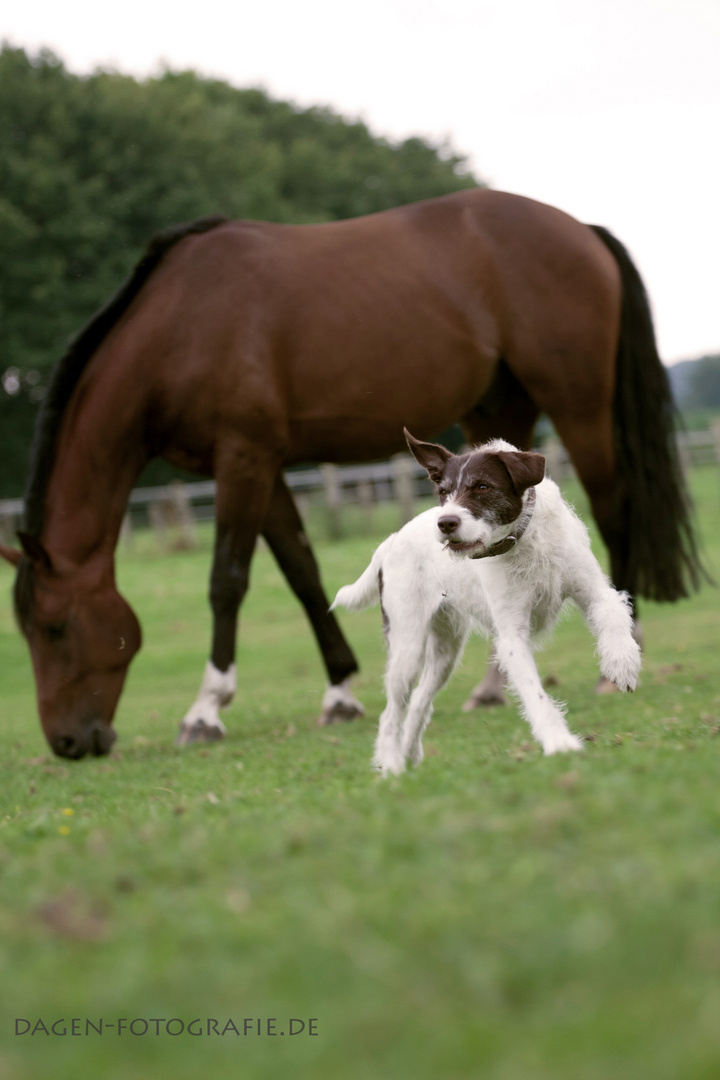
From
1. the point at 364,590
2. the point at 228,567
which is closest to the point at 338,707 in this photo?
the point at 228,567

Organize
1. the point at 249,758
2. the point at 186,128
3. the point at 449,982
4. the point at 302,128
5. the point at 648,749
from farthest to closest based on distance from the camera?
the point at 302,128, the point at 186,128, the point at 249,758, the point at 648,749, the point at 449,982

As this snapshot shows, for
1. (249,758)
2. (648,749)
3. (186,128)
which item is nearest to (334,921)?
(648,749)

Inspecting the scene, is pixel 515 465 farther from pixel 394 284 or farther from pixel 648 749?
pixel 394 284

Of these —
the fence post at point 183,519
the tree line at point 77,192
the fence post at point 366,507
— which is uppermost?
the tree line at point 77,192

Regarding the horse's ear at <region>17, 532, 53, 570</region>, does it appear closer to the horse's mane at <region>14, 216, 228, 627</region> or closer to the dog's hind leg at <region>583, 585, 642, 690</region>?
the horse's mane at <region>14, 216, 228, 627</region>

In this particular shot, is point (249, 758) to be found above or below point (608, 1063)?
below

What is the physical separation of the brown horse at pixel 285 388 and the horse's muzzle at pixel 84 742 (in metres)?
0.01

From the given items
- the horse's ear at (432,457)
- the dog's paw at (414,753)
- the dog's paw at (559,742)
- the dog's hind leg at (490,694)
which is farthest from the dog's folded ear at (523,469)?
the dog's hind leg at (490,694)

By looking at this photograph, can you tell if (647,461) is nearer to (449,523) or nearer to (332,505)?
(449,523)

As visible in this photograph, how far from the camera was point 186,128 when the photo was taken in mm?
44656

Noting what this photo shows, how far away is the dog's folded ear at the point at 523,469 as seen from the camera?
4977mm

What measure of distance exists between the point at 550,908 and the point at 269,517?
6.99 m

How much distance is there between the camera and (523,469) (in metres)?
4.99

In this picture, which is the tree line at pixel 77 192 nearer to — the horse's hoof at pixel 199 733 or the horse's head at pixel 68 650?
the horse's head at pixel 68 650
